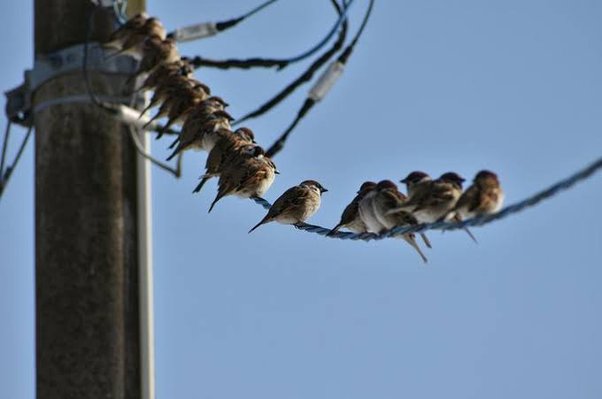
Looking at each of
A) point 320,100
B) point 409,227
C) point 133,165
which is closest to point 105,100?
point 133,165

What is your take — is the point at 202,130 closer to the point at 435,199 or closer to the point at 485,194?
the point at 435,199

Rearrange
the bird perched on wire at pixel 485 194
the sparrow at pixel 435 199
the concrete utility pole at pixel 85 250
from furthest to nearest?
the concrete utility pole at pixel 85 250
the sparrow at pixel 435 199
the bird perched on wire at pixel 485 194

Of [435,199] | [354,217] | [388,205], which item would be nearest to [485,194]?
[435,199]

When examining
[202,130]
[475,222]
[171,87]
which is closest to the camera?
[475,222]

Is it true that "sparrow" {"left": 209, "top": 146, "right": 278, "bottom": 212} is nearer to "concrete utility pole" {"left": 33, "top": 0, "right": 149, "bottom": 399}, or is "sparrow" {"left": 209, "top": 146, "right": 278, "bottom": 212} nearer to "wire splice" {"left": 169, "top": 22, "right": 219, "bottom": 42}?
"concrete utility pole" {"left": 33, "top": 0, "right": 149, "bottom": 399}

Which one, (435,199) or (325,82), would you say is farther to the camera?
(325,82)

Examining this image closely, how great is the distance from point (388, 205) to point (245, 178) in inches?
55.1

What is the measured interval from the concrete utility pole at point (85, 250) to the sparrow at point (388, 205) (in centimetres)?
168

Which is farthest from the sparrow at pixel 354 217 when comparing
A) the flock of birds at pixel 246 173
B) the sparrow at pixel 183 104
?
the sparrow at pixel 183 104

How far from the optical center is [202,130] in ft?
30.5

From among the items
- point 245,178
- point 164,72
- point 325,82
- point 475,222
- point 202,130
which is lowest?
point 475,222

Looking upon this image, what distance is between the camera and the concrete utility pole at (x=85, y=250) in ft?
27.6

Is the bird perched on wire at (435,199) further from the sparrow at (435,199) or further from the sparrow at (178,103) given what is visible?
the sparrow at (178,103)

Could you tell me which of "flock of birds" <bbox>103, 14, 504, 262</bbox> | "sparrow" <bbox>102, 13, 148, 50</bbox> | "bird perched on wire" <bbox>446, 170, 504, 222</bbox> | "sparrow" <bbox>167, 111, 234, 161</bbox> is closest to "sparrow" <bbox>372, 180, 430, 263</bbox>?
"flock of birds" <bbox>103, 14, 504, 262</bbox>
